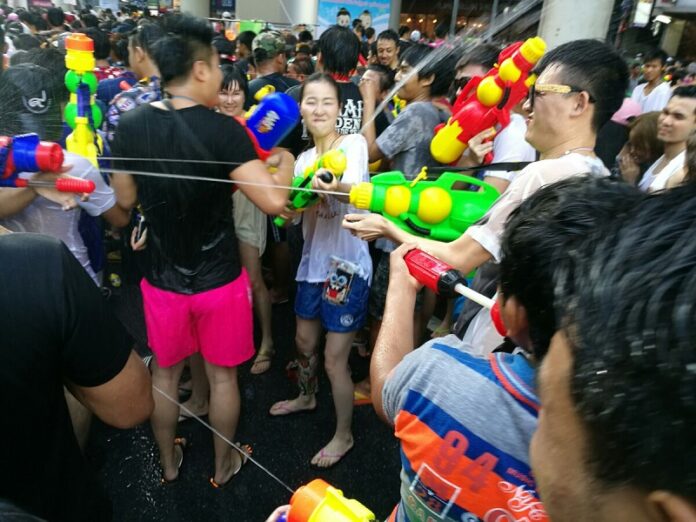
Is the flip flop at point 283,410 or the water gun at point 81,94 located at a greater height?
the water gun at point 81,94

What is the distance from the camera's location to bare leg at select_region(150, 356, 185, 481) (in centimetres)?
217

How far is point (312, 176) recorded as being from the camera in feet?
7.00

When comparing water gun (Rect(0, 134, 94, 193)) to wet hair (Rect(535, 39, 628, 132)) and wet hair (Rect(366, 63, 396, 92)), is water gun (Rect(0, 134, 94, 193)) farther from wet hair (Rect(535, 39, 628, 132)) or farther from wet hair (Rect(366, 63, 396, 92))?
wet hair (Rect(366, 63, 396, 92))

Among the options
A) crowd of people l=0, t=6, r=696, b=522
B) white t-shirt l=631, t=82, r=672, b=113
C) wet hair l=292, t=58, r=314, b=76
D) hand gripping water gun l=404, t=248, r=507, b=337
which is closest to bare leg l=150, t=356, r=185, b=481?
crowd of people l=0, t=6, r=696, b=522

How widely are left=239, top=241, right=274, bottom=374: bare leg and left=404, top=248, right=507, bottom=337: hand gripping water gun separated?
182 centimetres

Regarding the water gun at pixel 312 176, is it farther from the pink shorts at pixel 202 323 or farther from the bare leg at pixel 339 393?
the bare leg at pixel 339 393

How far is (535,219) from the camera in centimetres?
81

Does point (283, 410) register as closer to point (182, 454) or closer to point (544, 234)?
point (182, 454)

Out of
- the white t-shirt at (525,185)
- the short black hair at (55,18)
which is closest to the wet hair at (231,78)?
the white t-shirt at (525,185)

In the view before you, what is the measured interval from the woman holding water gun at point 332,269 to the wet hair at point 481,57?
91cm

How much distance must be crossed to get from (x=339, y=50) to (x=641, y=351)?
3179 millimetres

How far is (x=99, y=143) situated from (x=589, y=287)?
2.20 metres

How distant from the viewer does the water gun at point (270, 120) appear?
2.12m

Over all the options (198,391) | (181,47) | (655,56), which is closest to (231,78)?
(181,47)
